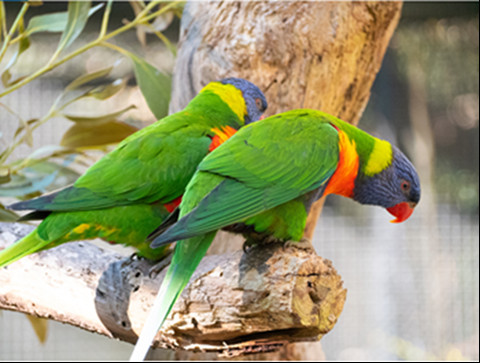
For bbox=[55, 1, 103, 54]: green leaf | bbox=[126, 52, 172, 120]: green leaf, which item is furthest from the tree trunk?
bbox=[55, 1, 103, 54]: green leaf

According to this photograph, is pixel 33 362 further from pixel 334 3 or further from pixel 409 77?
pixel 409 77

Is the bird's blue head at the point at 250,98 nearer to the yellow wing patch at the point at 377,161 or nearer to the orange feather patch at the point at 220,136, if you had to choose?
the orange feather patch at the point at 220,136

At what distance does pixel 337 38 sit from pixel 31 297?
98 centimetres

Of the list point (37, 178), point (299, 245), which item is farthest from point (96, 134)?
point (299, 245)

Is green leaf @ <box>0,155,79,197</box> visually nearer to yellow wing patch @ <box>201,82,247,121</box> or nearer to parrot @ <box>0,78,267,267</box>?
parrot @ <box>0,78,267,267</box>

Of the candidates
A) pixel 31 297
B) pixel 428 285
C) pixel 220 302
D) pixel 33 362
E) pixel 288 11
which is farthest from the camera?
pixel 428 285

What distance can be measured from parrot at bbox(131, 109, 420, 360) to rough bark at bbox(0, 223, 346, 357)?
84mm

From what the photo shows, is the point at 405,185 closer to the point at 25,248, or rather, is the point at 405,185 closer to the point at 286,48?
the point at 286,48

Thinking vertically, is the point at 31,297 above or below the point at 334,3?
below

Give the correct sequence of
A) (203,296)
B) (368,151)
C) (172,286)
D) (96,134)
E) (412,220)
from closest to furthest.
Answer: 1. (172,286)
2. (203,296)
3. (368,151)
4. (96,134)
5. (412,220)

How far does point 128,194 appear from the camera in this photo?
3.15 ft

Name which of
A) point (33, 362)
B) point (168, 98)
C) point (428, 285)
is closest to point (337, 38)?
point (168, 98)

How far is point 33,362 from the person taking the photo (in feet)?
7.07

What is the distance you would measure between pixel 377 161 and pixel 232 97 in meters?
0.34
